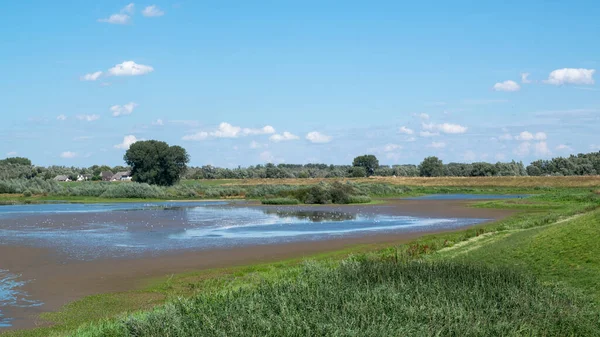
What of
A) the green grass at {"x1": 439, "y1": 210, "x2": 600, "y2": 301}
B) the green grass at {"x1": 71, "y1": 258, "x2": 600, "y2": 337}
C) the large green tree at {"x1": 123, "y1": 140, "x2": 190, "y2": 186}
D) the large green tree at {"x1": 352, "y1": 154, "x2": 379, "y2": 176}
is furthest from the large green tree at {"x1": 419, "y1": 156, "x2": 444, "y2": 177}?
the green grass at {"x1": 71, "y1": 258, "x2": 600, "y2": 337}

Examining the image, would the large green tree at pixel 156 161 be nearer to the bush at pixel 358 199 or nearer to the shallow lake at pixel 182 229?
the bush at pixel 358 199

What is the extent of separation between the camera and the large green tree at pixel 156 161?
10062cm

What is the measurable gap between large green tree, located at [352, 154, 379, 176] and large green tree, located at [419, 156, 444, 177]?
13121 millimetres

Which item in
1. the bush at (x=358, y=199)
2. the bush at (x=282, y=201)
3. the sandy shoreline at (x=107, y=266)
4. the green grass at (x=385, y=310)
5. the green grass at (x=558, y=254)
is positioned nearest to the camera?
the green grass at (x=385, y=310)

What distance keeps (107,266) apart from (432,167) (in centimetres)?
15151

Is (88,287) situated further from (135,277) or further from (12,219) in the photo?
(12,219)

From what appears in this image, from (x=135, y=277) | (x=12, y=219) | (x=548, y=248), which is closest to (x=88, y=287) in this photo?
(x=135, y=277)

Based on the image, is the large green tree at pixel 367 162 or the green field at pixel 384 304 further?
the large green tree at pixel 367 162

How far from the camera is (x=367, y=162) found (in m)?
172

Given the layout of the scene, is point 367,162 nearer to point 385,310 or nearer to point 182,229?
point 182,229

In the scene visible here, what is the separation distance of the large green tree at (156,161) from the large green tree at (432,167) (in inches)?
3355

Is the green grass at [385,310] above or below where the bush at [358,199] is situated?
below

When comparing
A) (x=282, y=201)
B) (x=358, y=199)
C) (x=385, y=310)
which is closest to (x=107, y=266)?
(x=385, y=310)

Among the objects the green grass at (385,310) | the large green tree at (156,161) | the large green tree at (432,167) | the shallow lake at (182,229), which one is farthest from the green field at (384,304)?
the large green tree at (432,167)
